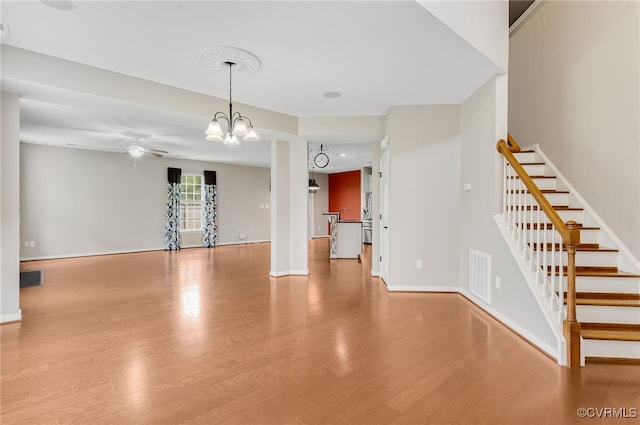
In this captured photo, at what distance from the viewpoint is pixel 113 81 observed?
11.8ft

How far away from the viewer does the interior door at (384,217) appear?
5.12 meters

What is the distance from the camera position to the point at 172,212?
9477 mm

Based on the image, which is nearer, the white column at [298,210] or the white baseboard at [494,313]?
the white baseboard at [494,313]

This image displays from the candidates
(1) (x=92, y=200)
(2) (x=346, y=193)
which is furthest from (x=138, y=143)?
(2) (x=346, y=193)

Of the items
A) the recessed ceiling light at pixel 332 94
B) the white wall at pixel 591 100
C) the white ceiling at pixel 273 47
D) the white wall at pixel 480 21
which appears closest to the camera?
the white ceiling at pixel 273 47

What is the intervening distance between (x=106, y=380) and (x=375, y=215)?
4619 mm

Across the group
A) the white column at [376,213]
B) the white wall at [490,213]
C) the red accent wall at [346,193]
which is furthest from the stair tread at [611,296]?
the red accent wall at [346,193]

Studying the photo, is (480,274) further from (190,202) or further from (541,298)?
(190,202)

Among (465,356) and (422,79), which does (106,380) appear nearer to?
(465,356)

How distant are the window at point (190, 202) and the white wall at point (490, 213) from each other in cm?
834

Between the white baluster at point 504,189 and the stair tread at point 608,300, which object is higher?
the white baluster at point 504,189

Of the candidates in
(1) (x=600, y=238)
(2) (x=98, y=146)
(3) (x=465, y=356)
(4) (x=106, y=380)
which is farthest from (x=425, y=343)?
(2) (x=98, y=146)

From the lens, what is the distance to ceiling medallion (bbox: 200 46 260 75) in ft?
10.1

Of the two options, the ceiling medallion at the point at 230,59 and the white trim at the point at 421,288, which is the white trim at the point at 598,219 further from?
the ceiling medallion at the point at 230,59
